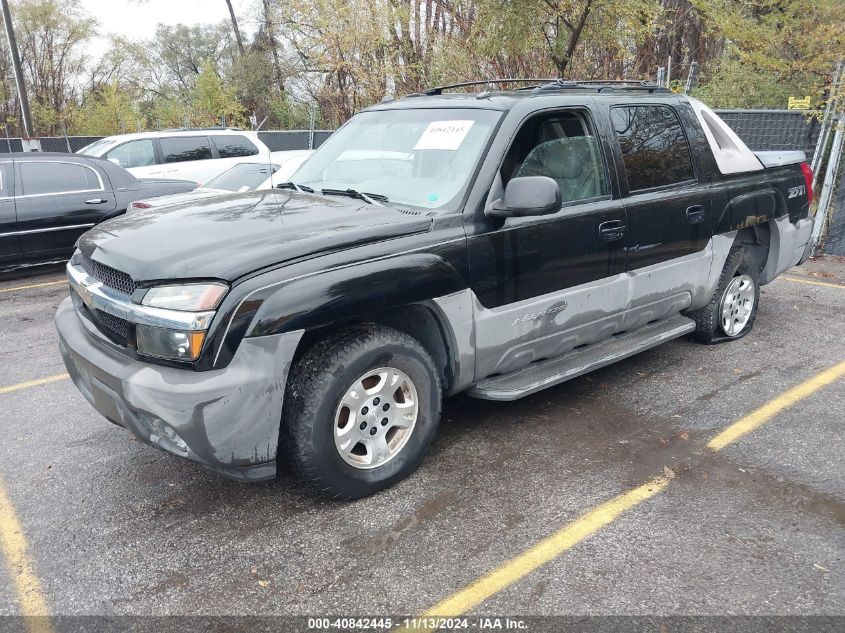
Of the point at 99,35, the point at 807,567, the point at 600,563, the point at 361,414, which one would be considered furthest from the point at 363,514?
the point at 99,35

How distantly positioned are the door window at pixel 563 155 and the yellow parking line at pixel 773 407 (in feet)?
5.31

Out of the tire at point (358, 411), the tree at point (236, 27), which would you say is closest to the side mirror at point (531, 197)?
the tire at point (358, 411)

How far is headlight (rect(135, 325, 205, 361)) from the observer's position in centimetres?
284

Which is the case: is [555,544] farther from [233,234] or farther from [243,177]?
[243,177]

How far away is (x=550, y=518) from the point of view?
3242 millimetres

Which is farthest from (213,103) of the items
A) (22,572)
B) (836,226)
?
(22,572)

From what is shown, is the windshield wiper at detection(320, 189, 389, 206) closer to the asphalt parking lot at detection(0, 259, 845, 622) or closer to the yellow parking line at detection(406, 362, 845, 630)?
the asphalt parking lot at detection(0, 259, 845, 622)

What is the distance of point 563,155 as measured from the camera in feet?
13.4

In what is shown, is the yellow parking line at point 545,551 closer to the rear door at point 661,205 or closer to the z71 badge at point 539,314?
the z71 badge at point 539,314

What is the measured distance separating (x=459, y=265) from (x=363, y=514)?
1.30 meters

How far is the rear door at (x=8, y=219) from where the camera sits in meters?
7.92

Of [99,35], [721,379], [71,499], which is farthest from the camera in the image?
[99,35]

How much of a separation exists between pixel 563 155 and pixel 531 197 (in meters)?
0.76

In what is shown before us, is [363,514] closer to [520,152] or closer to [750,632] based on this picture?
[750,632]
